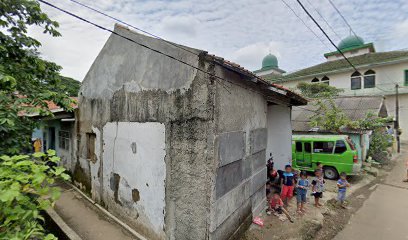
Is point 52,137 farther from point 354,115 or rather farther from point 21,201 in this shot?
point 354,115

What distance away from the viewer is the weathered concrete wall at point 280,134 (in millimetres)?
8344

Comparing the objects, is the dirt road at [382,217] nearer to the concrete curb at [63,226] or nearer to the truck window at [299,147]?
the truck window at [299,147]

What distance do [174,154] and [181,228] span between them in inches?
57.4

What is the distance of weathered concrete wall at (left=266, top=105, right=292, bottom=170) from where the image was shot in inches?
328

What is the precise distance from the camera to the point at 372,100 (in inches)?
581

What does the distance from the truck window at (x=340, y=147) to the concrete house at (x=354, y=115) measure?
82.6 inches

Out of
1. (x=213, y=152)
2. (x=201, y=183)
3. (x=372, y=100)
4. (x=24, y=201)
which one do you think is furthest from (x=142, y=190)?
(x=372, y=100)

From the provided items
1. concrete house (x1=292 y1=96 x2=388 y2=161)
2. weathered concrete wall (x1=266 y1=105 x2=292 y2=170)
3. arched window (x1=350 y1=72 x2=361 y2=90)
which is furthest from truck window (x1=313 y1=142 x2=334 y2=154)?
arched window (x1=350 y1=72 x2=361 y2=90)

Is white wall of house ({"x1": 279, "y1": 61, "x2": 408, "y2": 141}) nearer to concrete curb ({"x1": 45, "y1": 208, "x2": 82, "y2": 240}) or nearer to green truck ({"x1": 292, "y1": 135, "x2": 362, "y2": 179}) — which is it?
green truck ({"x1": 292, "y1": 135, "x2": 362, "y2": 179})


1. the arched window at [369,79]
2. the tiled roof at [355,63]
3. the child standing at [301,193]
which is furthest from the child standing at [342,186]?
the arched window at [369,79]

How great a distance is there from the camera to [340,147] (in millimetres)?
9625

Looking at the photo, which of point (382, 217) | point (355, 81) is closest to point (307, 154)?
point (382, 217)

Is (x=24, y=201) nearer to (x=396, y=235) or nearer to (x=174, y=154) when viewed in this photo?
(x=174, y=154)

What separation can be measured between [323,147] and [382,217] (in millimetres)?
3814
